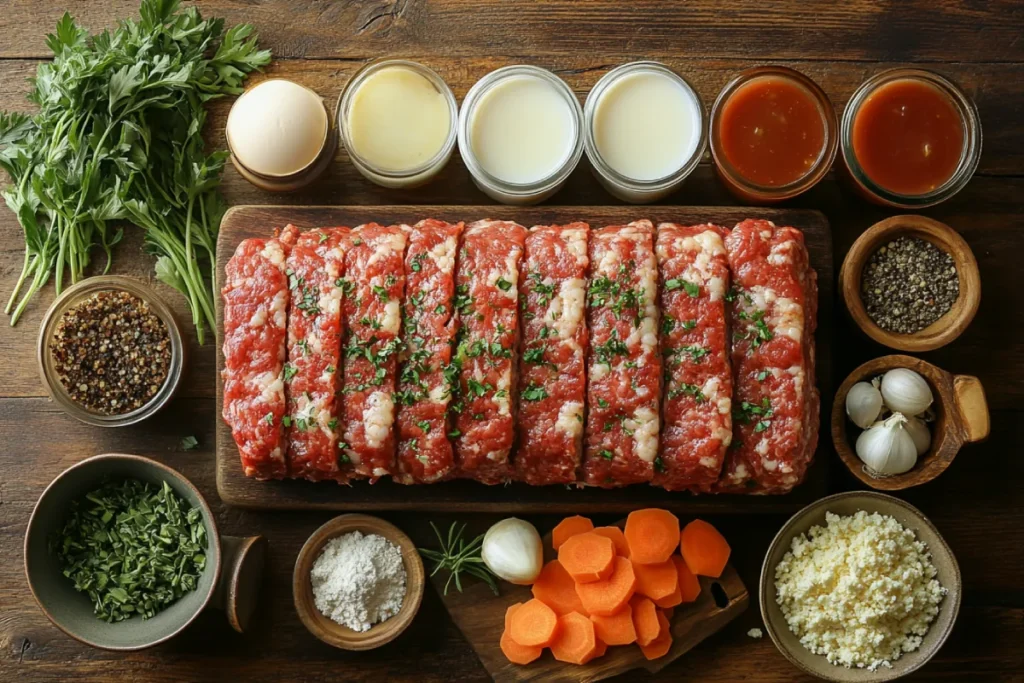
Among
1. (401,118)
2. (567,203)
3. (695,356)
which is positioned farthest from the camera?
(567,203)

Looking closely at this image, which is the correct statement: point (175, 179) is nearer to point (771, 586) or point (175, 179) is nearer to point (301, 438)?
point (301, 438)

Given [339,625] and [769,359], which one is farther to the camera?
[339,625]

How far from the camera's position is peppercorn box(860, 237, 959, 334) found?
3.98 meters

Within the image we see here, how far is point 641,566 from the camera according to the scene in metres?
3.98

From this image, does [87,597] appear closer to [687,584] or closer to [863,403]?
[687,584]

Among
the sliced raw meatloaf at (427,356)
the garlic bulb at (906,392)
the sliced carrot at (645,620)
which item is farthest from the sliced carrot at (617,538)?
the garlic bulb at (906,392)

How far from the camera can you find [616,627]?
3.93 metres

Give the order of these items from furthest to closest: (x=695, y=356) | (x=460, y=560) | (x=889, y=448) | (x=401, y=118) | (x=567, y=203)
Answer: (x=567, y=203)
(x=401, y=118)
(x=460, y=560)
(x=889, y=448)
(x=695, y=356)

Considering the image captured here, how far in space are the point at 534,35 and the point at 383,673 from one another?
3.22 meters

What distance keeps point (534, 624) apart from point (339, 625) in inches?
34.8

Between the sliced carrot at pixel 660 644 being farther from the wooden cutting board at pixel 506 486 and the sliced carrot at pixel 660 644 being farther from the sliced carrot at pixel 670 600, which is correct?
the wooden cutting board at pixel 506 486

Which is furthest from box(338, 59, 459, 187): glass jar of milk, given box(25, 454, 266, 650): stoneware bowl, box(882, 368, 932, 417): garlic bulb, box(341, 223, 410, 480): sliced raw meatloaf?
box(882, 368, 932, 417): garlic bulb

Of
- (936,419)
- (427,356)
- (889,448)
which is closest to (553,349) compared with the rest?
(427,356)

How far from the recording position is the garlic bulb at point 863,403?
153 inches
